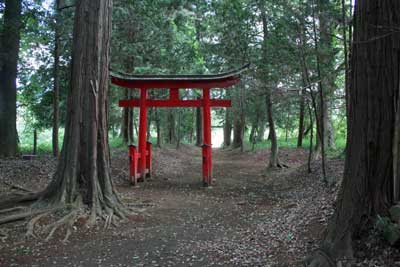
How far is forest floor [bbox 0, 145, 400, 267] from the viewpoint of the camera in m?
5.06

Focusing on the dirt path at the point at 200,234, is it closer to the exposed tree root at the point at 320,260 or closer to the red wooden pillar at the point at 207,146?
the exposed tree root at the point at 320,260

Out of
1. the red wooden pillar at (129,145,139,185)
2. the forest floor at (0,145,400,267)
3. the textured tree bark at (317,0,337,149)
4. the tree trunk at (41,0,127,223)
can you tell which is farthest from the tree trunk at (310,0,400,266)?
the red wooden pillar at (129,145,139,185)

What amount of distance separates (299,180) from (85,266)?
7971 mm

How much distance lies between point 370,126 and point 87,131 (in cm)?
539

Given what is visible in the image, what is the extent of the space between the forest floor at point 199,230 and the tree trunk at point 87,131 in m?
0.86

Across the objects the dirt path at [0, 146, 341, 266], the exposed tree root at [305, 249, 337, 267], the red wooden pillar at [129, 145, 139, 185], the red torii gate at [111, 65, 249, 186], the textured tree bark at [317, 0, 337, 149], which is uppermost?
the textured tree bark at [317, 0, 337, 149]

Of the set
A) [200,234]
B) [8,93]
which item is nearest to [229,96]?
[8,93]

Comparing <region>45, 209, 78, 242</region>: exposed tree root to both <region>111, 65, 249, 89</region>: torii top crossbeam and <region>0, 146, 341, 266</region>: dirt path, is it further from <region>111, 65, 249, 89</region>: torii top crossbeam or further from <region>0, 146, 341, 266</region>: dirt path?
<region>111, 65, 249, 89</region>: torii top crossbeam

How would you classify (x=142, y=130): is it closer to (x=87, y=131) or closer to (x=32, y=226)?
(x=87, y=131)

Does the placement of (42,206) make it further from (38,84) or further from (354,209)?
(38,84)

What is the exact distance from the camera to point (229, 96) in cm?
2347

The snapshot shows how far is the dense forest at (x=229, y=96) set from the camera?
4.03 m

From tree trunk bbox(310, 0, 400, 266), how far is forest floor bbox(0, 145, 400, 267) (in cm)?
29

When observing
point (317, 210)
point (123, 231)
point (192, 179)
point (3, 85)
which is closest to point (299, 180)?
point (192, 179)
